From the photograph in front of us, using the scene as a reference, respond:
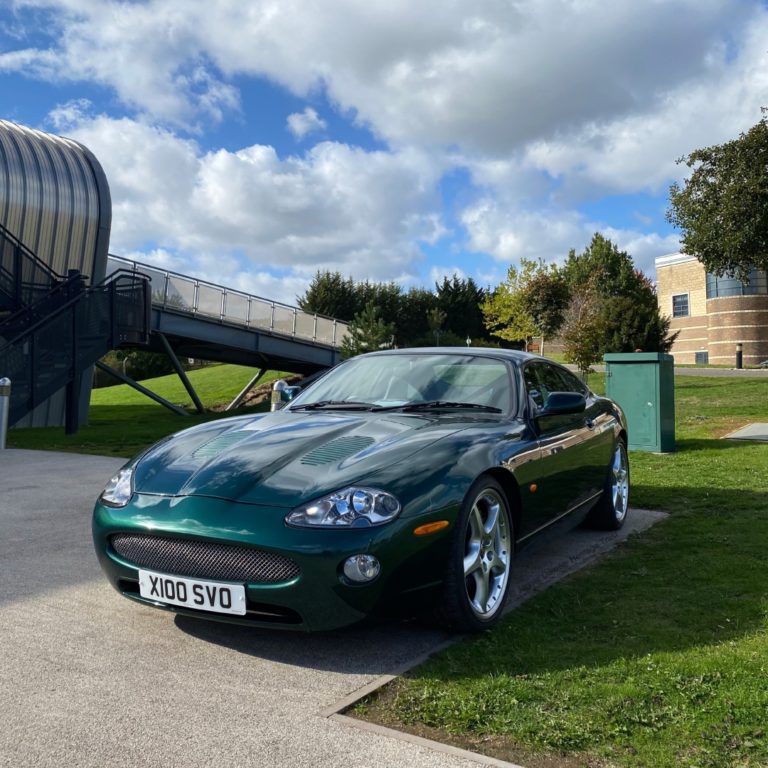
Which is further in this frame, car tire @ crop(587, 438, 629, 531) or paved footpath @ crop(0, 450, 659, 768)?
car tire @ crop(587, 438, 629, 531)

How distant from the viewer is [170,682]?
3.09 meters

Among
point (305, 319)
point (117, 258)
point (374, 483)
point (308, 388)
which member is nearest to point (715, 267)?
point (305, 319)

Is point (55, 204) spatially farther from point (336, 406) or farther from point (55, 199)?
point (336, 406)

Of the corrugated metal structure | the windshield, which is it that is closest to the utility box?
the windshield

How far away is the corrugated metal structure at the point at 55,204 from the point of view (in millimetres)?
18859

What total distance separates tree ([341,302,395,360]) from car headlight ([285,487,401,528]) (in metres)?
21.9

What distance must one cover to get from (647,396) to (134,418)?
628 inches

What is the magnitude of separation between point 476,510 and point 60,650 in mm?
1939

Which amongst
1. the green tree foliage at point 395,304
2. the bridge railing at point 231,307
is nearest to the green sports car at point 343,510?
the bridge railing at point 231,307

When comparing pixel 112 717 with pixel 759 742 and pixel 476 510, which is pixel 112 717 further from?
pixel 759 742

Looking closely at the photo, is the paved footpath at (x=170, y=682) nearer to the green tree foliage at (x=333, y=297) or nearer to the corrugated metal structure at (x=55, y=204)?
the corrugated metal structure at (x=55, y=204)

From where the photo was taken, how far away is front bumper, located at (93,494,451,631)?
3152mm

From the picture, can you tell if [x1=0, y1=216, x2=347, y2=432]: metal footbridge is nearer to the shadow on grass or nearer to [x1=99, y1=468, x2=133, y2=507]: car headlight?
[x1=99, y1=468, x2=133, y2=507]: car headlight

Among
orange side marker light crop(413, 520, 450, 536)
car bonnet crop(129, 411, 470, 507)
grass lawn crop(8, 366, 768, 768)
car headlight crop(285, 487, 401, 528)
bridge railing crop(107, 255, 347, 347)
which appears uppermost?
bridge railing crop(107, 255, 347, 347)
